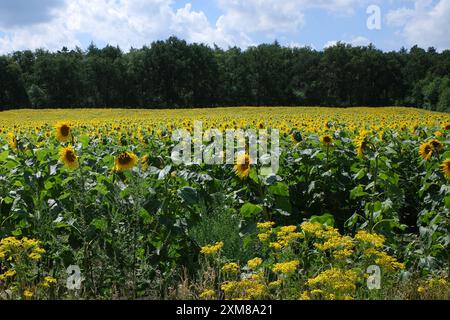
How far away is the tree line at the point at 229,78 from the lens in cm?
6712

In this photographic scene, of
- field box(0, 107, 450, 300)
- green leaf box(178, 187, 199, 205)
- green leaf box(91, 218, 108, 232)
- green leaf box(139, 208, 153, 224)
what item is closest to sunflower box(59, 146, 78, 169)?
field box(0, 107, 450, 300)

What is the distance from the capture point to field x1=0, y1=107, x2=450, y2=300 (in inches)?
147

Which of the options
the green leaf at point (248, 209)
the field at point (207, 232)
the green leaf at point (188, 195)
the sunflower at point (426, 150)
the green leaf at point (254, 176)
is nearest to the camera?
the field at point (207, 232)

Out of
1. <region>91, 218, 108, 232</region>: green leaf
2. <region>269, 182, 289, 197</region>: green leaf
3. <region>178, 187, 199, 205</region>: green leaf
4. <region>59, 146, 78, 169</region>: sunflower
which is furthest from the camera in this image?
<region>269, 182, 289, 197</region>: green leaf

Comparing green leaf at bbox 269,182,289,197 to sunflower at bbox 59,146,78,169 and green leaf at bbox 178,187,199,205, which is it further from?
sunflower at bbox 59,146,78,169

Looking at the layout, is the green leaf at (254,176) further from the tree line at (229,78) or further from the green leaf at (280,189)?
the tree line at (229,78)

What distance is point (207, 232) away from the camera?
5344 millimetres

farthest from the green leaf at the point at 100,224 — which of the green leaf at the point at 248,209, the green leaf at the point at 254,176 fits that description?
the green leaf at the point at 254,176

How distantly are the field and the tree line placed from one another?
60.2m

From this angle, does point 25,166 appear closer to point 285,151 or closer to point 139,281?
point 139,281

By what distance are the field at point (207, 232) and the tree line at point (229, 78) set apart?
60182mm

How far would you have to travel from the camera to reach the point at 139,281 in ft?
14.0
